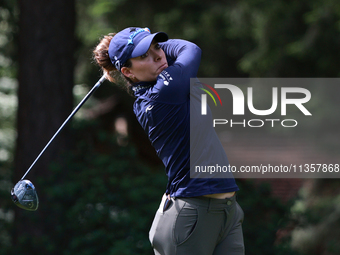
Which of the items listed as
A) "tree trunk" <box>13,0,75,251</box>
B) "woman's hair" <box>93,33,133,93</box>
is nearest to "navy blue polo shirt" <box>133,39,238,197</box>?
"woman's hair" <box>93,33,133,93</box>

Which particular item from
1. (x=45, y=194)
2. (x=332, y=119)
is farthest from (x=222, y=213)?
(x=332, y=119)

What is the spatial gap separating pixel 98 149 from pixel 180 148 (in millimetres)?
3698

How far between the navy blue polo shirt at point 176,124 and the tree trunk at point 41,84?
305 centimetres

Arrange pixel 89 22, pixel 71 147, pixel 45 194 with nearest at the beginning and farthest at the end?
pixel 45 194 → pixel 71 147 → pixel 89 22

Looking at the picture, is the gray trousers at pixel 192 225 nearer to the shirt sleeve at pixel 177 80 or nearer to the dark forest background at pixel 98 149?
the shirt sleeve at pixel 177 80

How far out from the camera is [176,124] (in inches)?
93.4

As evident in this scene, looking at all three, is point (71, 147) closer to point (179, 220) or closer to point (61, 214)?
Result: point (61, 214)

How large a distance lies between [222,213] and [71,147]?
10.9ft

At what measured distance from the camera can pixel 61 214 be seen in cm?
473

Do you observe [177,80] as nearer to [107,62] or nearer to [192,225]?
[107,62]

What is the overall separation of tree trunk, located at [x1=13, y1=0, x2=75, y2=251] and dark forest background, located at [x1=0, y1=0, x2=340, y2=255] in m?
0.01

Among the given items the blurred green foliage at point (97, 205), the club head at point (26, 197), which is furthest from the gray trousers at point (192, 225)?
the blurred green foliage at point (97, 205)

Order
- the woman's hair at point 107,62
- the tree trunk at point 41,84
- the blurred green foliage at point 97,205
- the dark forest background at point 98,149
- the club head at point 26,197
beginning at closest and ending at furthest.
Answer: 1. the woman's hair at point 107,62
2. the club head at point 26,197
3. the blurred green foliage at point 97,205
4. the dark forest background at point 98,149
5. the tree trunk at point 41,84

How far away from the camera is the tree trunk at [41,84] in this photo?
531 cm
